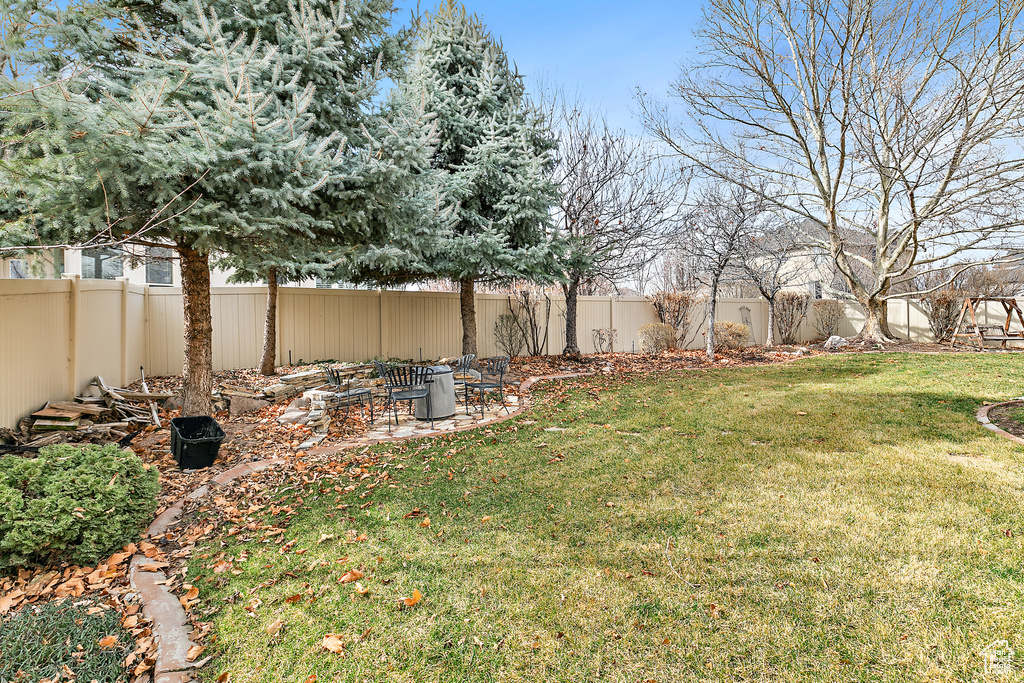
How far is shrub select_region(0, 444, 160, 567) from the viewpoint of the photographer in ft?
9.12

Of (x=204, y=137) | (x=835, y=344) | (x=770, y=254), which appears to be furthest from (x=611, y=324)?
(x=204, y=137)

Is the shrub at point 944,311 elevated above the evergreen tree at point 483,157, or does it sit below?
below

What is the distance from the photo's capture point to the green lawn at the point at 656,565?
2.19 meters

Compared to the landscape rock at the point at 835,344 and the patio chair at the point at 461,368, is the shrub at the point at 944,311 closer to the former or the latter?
the landscape rock at the point at 835,344

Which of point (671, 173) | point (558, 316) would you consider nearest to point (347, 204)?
point (558, 316)

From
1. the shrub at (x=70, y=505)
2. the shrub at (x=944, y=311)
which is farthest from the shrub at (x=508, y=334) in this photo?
the shrub at (x=944, y=311)

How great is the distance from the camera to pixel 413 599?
2637mm

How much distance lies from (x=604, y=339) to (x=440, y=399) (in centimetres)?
798

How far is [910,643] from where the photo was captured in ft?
7.26

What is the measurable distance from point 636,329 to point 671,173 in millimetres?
4529

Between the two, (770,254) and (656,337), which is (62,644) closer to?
(656,337)

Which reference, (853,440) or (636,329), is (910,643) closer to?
(853,440)

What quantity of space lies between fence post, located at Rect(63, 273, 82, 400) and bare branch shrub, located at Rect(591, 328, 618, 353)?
1107cm

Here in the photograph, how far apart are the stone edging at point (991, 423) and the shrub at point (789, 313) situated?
Answer: 1056 cm
